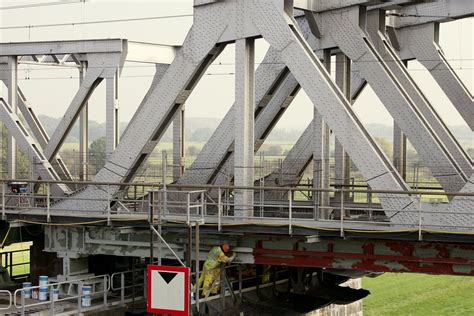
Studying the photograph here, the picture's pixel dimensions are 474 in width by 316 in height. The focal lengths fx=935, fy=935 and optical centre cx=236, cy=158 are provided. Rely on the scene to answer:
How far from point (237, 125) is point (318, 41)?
226 inches

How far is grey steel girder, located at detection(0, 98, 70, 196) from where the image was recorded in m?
30.4

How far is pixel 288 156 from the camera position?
103 ft

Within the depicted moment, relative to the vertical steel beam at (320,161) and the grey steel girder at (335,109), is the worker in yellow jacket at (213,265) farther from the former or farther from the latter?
the vertical steel beam at (320,161)

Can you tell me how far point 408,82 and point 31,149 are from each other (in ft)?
39.9

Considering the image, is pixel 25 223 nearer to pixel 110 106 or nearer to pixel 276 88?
pixel 110 106

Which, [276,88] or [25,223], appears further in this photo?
[276,88]

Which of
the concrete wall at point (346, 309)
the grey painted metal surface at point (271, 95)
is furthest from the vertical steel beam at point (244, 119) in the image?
the concrete wall at point (346, 309)

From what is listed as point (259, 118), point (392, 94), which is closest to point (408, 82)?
point (392, 94)

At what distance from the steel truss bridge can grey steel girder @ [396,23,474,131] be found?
4 centimetres

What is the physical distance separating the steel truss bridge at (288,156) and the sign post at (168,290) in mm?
875

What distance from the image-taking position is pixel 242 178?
23.5 metres

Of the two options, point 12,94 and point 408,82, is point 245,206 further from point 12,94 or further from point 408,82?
point 12,94

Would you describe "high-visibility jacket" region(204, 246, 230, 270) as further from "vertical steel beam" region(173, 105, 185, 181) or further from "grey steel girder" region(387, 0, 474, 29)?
"grey steel girder" region(387, 0, 474, 29)

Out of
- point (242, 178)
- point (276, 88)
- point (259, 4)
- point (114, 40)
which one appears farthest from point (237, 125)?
point (114, 40)
